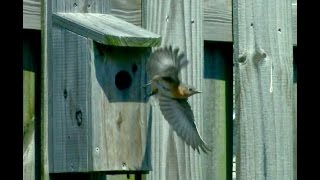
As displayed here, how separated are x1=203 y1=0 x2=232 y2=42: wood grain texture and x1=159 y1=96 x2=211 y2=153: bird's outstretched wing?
41cm

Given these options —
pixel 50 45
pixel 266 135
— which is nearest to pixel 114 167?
pixel 50 45

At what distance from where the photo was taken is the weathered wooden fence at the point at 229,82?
5.91 metres

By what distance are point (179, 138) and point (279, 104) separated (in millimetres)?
579

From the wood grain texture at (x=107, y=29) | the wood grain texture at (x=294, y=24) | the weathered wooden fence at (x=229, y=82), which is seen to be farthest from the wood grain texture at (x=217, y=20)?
the wood grain texture at (x=107, y=29)

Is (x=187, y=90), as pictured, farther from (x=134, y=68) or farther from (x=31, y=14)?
(x=31, y=14)

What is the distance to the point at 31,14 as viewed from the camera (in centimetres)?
554

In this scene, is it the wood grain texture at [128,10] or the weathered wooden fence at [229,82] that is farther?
the weathered wooden fence at [229,82]

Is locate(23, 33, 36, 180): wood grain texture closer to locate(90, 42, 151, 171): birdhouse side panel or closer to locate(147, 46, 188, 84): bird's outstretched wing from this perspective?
locate(90, 42, 151, 171): birdhouse side panel

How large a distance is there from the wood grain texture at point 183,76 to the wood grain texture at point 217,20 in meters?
0.07

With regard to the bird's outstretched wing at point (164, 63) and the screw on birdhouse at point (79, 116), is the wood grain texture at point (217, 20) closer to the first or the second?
the bird's outstretched wing at point (164, 63)

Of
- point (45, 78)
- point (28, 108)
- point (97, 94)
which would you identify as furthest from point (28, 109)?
point (97, 94)

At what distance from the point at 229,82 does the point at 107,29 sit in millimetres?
1017

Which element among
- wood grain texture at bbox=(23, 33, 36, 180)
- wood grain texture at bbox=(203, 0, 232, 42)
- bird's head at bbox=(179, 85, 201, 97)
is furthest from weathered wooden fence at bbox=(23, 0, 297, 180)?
wood grain texture at bbox=(23, 33, 36, 180)

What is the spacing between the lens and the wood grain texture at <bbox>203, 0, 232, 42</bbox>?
6.06 metres
